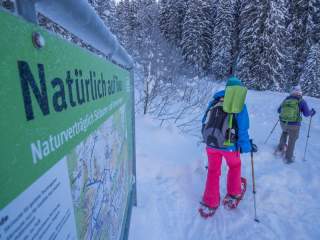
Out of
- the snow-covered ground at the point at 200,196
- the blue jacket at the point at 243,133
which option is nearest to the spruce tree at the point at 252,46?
the snow-covered ground at the point at 200,196

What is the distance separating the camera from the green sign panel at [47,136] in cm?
49

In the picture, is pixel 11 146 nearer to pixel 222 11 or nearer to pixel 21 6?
pixel 21 6

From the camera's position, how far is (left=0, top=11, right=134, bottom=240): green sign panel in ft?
1.61

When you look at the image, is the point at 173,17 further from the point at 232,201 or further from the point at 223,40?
the point at 232,201

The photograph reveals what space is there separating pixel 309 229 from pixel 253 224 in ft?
2.71

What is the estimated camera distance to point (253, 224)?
352 centimetres

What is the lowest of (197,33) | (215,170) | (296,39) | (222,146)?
(215,170)

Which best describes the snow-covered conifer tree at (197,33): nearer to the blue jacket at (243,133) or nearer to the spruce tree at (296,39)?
the spruce tree at (296,39)

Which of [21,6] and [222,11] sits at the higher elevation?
[222,11]

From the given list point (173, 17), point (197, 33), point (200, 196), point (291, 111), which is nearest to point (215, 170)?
point (200, 196)

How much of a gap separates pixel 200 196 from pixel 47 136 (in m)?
3.84

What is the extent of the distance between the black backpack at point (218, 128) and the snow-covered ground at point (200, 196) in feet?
3.89

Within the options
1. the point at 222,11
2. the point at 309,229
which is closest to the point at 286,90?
the point at 222,11

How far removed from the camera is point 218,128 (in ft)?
11.1
